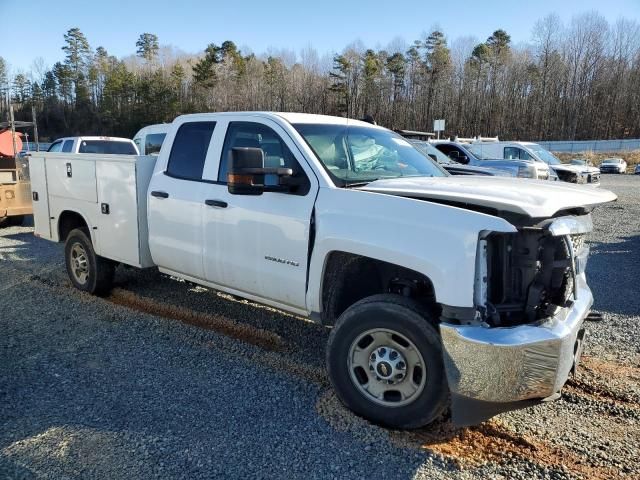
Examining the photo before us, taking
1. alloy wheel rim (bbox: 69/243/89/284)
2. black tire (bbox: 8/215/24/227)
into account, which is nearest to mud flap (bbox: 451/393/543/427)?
alloy wheel rim (bbox: 69/243/89/284)

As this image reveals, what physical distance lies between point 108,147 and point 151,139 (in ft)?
3.64

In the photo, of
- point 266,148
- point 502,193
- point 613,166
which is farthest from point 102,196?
point 613,166

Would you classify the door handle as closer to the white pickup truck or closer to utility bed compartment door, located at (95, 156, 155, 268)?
the white pickup truck

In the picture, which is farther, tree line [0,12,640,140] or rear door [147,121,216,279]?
tree line [0,12,640,140]

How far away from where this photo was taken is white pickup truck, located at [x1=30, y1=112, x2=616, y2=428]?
9.59 feet

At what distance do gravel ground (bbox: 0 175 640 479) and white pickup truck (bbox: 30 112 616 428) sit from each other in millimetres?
347

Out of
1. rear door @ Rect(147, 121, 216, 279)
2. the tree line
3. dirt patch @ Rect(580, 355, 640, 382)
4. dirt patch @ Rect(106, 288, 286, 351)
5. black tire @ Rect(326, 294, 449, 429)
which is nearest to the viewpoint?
black tire @ Rect(326, 294, 449, 429)

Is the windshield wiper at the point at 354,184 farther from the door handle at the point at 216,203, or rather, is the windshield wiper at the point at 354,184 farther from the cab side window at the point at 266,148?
the door handle at the point at 216,203

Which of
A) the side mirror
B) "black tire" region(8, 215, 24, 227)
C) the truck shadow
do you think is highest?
the side mirror

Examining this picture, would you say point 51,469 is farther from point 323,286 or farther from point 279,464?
point 323,286

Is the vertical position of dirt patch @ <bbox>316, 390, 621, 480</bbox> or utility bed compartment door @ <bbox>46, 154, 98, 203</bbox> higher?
utility bed compartment door @ <bbox>46, 154, 98, 203</bbox>

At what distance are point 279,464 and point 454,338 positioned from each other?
126cm

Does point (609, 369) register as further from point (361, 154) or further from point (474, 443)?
point (361, 154)

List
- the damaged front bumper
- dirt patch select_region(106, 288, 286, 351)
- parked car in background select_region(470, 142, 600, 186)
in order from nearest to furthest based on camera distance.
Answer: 1. the damaged front bumper
2. dirt patch select_region(106, 288, 286, 351)
3. parked car in background select_region(470, 142, 600, 186)
